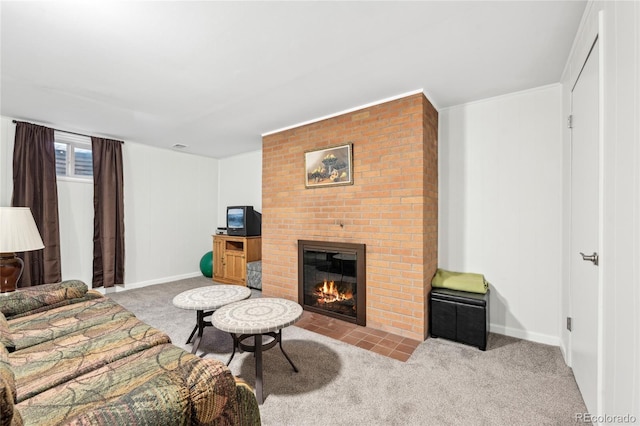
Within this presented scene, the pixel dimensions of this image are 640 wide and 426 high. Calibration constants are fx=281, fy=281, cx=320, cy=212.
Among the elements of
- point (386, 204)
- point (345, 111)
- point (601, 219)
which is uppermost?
point (345, 111)

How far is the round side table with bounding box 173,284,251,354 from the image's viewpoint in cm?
226

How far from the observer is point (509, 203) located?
270 cm

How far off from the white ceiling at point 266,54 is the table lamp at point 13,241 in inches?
46.3

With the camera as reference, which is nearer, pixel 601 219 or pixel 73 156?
pixel 601 219

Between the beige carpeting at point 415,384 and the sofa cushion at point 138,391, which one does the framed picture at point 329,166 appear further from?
the sofa cushion at point 138,391

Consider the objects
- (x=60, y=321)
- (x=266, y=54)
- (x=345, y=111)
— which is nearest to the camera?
(x=60, y=321)

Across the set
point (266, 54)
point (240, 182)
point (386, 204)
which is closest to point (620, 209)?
point (386, 204)

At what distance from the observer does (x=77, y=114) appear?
3.23 m

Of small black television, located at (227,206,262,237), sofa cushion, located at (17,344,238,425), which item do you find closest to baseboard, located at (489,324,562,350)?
sofa cushion, located at (17,344,238,425)

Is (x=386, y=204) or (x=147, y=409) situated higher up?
(x=386, y=204)

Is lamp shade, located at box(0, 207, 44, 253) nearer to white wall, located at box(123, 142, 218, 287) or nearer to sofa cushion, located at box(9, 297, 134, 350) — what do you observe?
sofa cushion, located at box(9, 297, 134, 350)

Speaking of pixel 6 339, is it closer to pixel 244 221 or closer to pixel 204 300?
pixel 204 300

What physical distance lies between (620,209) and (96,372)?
8.00 feet

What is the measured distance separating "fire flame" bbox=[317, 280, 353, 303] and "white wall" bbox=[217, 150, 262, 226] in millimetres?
2173
